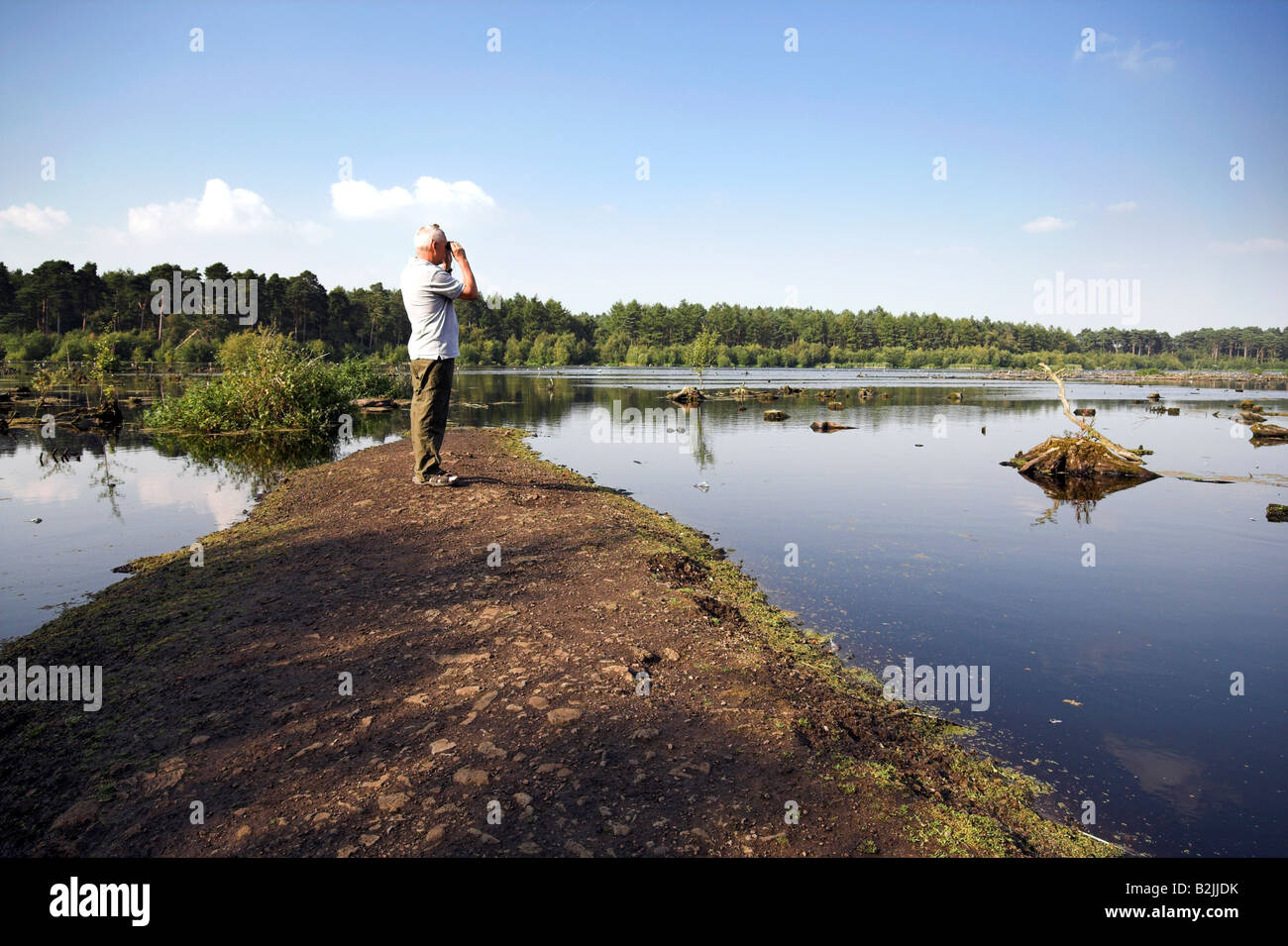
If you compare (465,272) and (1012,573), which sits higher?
(465,272)

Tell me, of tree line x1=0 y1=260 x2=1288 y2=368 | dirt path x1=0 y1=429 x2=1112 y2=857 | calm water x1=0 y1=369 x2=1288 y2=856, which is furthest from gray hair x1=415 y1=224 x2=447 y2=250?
tree line x1=0 y1=260 x2=1288 y2=368

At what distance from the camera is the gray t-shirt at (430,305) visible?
396 inches

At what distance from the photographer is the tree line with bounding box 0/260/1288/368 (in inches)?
3794

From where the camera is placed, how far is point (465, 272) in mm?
10258

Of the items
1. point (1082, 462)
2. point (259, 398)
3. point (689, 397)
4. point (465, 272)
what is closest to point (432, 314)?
point (465, 272)

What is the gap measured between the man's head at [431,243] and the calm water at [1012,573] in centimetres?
561

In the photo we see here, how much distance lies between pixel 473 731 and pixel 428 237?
7.92m

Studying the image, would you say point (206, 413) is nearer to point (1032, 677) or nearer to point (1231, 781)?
point (1032, 677)

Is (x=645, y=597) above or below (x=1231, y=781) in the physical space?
above

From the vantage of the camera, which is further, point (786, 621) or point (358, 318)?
point (358, 318)

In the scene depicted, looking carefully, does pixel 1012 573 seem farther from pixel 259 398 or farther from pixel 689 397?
pixel 689 397
